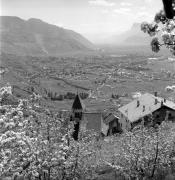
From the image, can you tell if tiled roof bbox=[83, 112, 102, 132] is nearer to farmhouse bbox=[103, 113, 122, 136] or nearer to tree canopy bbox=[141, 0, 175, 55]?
farmhouse bbox=[103, 113, 122, 136]

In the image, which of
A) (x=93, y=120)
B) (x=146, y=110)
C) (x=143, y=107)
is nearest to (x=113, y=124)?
(x=93, y=120)

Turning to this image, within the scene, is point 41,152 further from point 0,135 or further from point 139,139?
point 139,139

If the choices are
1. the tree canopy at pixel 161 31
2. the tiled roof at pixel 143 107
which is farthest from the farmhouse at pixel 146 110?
the tree canopy at pixel 161 31

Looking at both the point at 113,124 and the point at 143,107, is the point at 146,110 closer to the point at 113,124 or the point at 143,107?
the point at 143,107

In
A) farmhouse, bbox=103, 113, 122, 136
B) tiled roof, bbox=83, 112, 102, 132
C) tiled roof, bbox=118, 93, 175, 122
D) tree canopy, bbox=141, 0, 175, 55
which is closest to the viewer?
tree canopy, bbox=141, 0, 175, 55

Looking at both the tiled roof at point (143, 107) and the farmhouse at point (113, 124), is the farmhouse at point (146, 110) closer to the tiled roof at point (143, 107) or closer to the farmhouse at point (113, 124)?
the tiled roof at point (143, 107)

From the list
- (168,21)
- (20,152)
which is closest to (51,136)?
(20,152)

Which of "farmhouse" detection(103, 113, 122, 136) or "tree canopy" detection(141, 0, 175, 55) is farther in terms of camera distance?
"farmhouse" detection(103, 113, 122, 136)

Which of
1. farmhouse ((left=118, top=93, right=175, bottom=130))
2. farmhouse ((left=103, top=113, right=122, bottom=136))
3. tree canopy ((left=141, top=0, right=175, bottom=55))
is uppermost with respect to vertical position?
tree canopy ((left=141, top=0, right=175, bottom=55))

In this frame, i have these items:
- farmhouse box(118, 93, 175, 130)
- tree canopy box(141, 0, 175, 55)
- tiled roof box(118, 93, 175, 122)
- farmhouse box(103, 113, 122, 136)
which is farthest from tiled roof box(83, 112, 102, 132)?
tree canopy box(141, 0, 175, 55)
